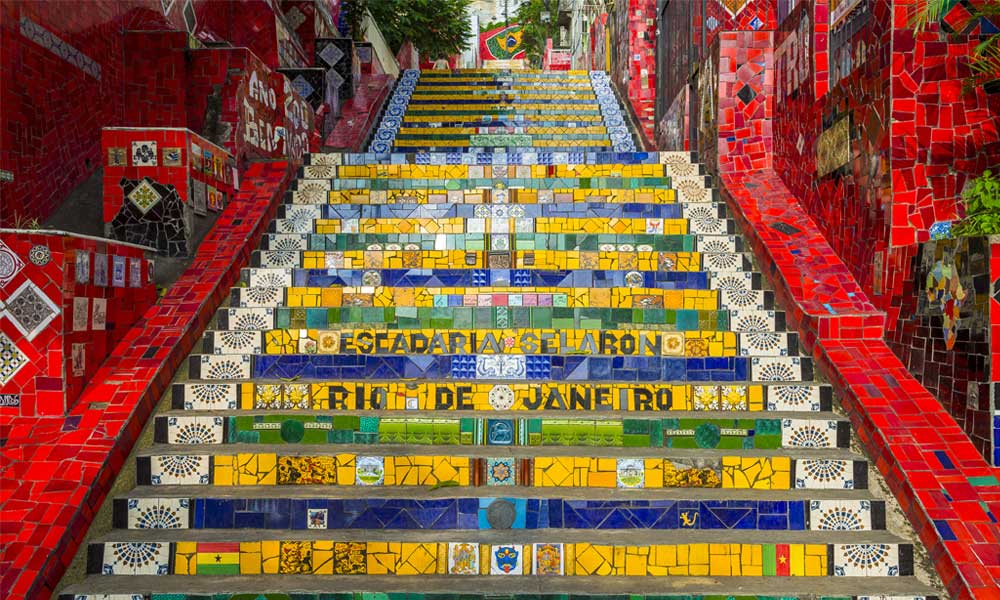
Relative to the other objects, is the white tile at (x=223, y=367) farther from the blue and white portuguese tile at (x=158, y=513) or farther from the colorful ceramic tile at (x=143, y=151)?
the colorful ceramic tile at (x=143, y=151)

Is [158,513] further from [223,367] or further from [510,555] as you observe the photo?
[510,555]

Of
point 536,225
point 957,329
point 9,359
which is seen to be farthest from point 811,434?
point 9,359

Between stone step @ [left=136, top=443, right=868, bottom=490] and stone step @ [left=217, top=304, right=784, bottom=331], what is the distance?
894mm

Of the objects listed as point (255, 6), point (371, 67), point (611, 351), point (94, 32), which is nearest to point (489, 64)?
point (371, 67)

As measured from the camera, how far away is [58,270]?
3014mm

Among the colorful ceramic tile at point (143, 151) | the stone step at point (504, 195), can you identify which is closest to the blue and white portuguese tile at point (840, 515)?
the stone step at point (504, 195)

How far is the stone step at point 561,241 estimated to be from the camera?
431cm

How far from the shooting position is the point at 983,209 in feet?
9.41

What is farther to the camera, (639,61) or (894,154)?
A: (639,61)

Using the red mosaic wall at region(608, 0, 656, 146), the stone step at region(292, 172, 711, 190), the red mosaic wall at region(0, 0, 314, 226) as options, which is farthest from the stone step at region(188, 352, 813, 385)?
the red mosaic wall at region(608, 0, 656, 146)

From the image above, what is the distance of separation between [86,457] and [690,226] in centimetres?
341

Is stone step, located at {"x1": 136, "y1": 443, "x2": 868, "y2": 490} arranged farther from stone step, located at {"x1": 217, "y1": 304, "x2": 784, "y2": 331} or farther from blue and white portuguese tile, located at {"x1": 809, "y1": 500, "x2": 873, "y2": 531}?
stone step, located at {"x1": 217, "y1": 304, "x2": 784, "y2": 331}

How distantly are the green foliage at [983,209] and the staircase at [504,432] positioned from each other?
88 cm

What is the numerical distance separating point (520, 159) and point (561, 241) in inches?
52.9
